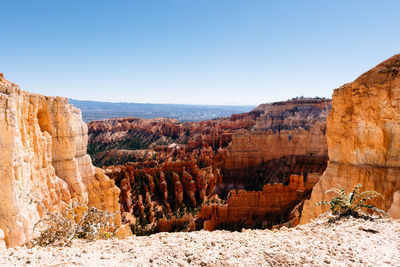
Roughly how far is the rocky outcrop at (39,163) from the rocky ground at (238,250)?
1783 mm

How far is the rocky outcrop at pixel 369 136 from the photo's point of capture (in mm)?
7801

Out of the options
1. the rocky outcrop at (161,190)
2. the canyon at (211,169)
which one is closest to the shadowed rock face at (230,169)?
the rocky outcrop at (161,190)

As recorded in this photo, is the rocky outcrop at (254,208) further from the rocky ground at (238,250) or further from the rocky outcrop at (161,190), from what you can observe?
the rocky ground at (238,250)

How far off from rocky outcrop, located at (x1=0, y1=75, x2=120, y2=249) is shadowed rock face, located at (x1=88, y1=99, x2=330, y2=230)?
13.7 m

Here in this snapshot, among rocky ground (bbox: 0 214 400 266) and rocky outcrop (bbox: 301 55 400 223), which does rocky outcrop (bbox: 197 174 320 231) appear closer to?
rocky outcrop (bbox: 301 55 400 223)

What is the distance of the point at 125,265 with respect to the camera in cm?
345

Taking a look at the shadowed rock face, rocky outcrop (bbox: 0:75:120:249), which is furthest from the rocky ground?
the shadowed rock face

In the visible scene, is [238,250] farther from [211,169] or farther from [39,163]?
[211,169]

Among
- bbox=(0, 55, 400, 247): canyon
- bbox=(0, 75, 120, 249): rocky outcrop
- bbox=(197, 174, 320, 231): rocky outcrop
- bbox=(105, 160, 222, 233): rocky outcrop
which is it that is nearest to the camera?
bbox=(0, 75, 120, 249): rocky outcrop

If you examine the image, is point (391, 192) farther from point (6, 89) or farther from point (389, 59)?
point (6, 89)

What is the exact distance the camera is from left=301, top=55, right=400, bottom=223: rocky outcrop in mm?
7801

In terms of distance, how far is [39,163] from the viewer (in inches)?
332

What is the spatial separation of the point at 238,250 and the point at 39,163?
7.63 meters

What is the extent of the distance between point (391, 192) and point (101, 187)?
11680 millimetres
